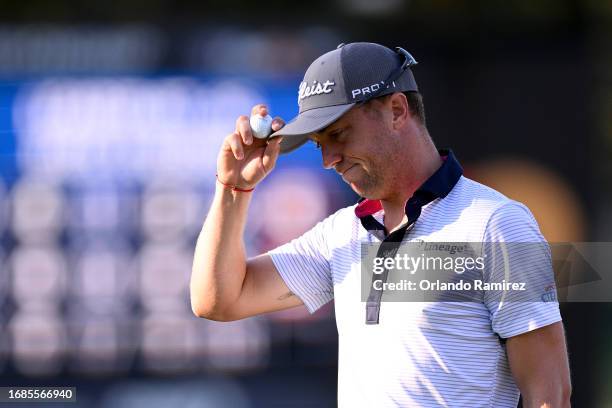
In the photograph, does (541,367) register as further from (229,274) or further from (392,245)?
(229,274)

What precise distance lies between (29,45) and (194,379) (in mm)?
2027

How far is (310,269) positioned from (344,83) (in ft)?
1.83

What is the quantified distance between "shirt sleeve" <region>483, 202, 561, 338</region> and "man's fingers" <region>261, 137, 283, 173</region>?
678 mm

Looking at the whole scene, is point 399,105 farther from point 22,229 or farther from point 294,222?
point 22,229

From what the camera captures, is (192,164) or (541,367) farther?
(192,164)

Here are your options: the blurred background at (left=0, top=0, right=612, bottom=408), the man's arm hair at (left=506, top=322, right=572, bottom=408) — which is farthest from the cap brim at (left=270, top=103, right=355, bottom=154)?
the blurred background at (left=0, top=0, right=612, bottom=408)

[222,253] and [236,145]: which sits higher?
[236,145]

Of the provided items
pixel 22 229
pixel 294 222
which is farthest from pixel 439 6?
pixel 22 229

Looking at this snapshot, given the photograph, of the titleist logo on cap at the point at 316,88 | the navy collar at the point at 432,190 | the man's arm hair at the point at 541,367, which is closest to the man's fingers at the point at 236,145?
the titleist logo on cap at the point at 316,88

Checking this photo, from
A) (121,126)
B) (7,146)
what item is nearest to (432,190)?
(121,126)

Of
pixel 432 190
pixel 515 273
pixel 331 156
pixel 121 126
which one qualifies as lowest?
pixel 515 273

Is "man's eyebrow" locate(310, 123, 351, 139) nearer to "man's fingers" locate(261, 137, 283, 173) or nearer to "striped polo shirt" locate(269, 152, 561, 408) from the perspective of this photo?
"man's fingers" locate(261, 137, 283, 173)

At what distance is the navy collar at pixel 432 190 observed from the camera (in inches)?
103

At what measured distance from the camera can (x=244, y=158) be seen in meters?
2.87
